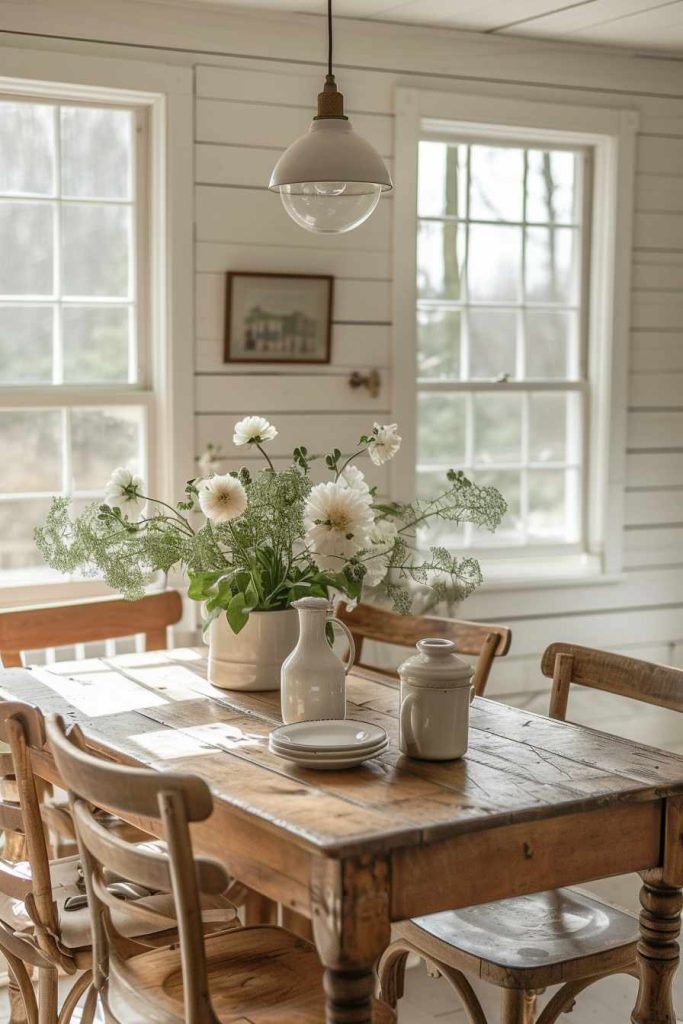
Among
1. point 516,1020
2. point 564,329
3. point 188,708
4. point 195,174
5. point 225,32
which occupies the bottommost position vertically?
point 516,1020

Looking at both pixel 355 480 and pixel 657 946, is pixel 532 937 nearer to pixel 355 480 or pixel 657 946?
pixel 657 946

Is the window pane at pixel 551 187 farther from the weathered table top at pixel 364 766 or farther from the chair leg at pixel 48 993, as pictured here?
the chair leg at pixel 48 993

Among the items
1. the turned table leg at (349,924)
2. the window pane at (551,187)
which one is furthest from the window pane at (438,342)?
the turned table leg at (349,924)

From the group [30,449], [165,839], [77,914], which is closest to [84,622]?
[30,449]

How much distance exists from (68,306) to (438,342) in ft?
4.22

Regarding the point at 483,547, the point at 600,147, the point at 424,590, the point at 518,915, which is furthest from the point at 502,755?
the point at 600,147

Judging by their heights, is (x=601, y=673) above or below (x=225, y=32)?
below

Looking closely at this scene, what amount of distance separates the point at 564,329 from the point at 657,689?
2252 millimetres

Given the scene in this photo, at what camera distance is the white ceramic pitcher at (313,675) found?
7.56 ft

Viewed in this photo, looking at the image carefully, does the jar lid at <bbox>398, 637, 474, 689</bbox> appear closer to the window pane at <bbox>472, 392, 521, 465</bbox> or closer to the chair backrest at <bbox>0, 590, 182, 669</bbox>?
the chair backrest at <bbox>0, 590, 182, 669</bbox>

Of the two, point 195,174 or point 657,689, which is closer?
point 657,689

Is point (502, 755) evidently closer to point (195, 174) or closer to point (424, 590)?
point (424, 590)

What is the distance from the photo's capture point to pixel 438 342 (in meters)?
4.35

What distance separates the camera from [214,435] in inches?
154
